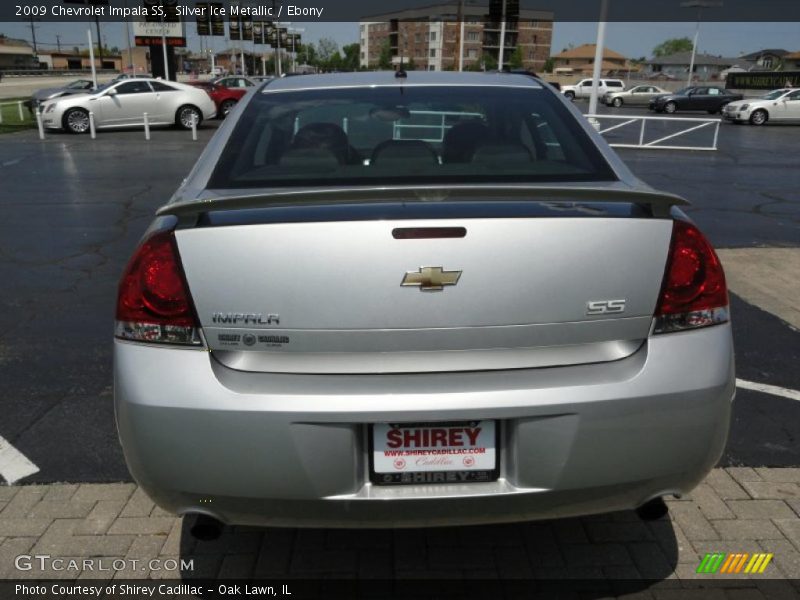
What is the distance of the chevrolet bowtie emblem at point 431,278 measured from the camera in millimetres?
1931

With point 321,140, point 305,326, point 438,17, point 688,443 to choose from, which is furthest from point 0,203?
point 438,17

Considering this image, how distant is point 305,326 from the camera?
6.42 ft

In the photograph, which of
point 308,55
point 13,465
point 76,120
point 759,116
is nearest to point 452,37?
point 308,55

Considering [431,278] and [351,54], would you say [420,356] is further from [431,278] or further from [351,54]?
[351,54]

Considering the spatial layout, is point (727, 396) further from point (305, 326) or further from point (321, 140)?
point (321, 140)

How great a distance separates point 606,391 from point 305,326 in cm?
86

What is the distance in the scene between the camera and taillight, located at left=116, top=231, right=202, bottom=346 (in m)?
2.02

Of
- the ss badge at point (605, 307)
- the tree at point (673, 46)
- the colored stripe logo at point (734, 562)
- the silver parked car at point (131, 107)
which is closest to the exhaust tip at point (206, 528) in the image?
the ss badge at point (605, 307)

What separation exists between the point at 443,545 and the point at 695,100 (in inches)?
1639

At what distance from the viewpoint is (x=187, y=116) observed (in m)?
23.5

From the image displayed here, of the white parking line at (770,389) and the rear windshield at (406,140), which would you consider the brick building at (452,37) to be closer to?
the white parking line at (770,389)

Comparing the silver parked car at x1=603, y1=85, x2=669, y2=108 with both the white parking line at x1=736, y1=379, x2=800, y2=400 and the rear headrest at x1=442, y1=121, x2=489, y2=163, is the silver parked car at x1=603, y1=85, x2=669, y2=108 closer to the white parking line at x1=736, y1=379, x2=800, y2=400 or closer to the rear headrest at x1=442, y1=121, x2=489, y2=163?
the white parking line at x1=736, y1=379, x2=800, y2=400

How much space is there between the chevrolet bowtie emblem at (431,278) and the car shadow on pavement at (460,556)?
3.92ft

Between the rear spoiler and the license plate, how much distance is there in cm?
65
